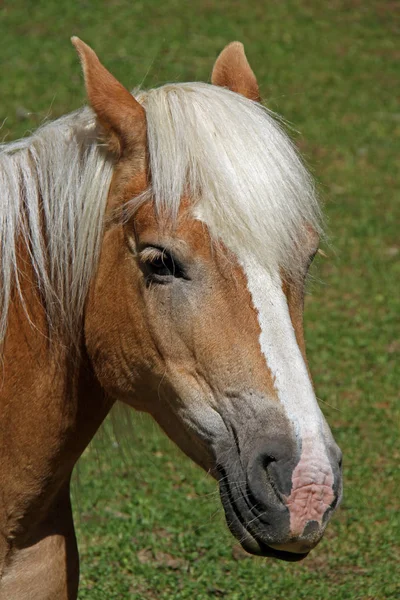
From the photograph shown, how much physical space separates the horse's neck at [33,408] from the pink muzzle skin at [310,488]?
2.87 ft

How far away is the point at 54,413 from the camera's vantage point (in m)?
2.96

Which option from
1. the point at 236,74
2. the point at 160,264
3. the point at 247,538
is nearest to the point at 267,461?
the point at 247,538

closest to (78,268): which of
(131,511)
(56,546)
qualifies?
(56,546)

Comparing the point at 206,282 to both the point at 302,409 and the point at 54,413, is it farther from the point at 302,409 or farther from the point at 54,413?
the point at 54,413

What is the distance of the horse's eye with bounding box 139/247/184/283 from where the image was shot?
267 centimetres

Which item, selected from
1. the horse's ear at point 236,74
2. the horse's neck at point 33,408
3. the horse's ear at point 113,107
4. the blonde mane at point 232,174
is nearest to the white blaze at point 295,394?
the blonde mane at point 232,174

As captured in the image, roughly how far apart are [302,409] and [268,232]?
52 centimetres

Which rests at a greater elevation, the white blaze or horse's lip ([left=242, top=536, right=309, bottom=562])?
the white blaze

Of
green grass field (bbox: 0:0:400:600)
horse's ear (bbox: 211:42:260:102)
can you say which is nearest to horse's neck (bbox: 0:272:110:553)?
green grass field (bbox: 0:0:400:600)

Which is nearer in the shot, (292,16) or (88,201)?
(88,201)

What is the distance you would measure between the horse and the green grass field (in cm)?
44

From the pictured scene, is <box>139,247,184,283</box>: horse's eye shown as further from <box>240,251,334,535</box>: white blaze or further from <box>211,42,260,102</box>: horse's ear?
<box>211,42,260,102</box>: horse's ear

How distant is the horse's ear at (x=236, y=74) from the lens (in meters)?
3.23

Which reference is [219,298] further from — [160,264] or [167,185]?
[167,185]
